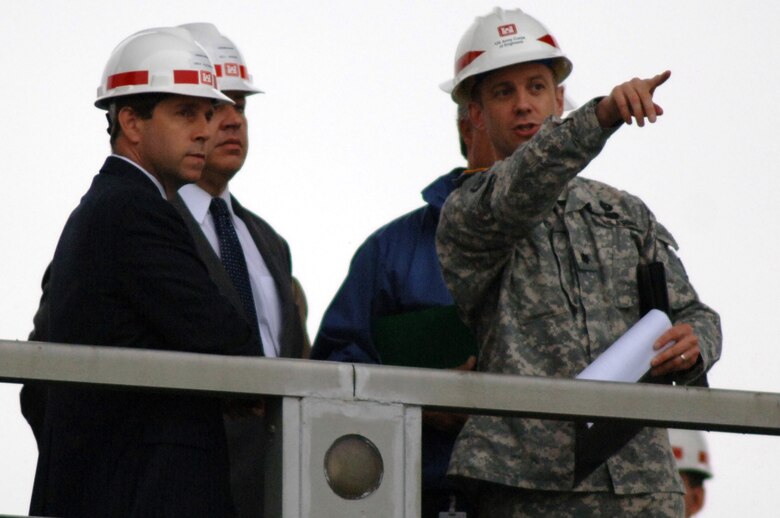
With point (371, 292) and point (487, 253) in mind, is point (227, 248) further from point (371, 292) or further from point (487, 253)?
point (487, 253)

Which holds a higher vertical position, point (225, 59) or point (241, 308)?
point (225, 59)

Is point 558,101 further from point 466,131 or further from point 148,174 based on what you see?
point 148,174

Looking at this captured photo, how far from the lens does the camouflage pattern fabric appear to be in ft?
15.2

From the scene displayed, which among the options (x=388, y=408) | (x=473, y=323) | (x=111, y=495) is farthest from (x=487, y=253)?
(x=111, y=495)

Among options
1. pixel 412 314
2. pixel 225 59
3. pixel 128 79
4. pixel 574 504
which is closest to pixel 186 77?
pixel 128 79

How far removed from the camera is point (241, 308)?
530 centimetres

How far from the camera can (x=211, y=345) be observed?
4.26m

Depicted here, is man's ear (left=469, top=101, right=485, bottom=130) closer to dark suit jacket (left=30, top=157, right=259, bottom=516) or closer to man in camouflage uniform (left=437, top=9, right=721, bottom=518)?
man in camouflage uniform (left=437, top=9, right=721, bottom=518)

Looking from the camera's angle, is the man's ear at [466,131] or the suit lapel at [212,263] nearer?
the suit lapel at [212,263]

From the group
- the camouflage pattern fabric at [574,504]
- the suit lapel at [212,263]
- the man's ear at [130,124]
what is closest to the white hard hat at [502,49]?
the suit lapel at [212,263]

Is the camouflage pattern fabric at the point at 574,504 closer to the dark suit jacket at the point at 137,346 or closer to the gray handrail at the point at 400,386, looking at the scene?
the gray handrail at the point at 400,386

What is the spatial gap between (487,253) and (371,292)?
1.04 m

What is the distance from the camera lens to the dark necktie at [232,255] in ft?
17.9

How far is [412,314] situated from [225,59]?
1.61 meters
